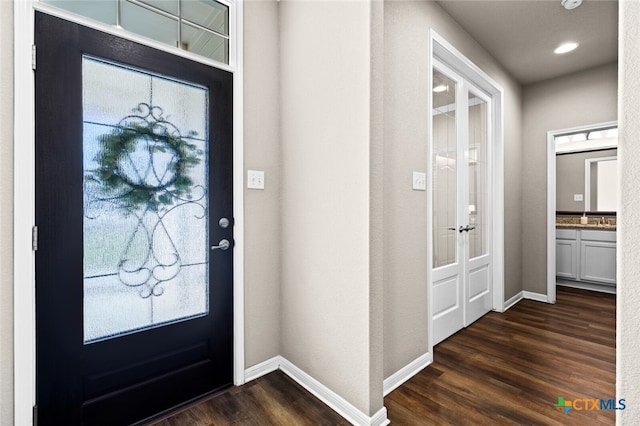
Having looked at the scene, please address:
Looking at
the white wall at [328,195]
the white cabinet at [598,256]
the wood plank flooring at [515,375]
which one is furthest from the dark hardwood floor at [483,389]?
the white cabinet at [598,256]

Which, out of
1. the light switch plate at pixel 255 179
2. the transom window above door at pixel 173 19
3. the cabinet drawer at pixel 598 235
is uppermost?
the transom window above door at pixel 173 19

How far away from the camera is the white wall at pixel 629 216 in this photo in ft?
2.37

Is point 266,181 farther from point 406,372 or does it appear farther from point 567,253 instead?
point 567,253

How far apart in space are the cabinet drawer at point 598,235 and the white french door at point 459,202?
2046 millimetres

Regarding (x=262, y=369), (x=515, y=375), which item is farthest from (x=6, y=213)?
(x=515, y=375)

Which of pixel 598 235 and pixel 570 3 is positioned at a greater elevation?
pixel 570 3

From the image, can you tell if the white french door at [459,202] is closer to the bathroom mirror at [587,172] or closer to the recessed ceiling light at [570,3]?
the recessed ceiling light at [570,3]

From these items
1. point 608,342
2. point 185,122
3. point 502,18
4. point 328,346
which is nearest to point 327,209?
point 328,346

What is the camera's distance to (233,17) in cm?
192

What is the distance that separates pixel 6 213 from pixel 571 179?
619 cm

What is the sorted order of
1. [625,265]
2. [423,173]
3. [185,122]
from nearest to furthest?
[625,265], [185,122], [423,173]

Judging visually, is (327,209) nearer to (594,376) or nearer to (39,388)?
(39,388)

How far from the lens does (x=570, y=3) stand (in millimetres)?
2344

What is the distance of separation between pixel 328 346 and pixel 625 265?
4.69 ft
